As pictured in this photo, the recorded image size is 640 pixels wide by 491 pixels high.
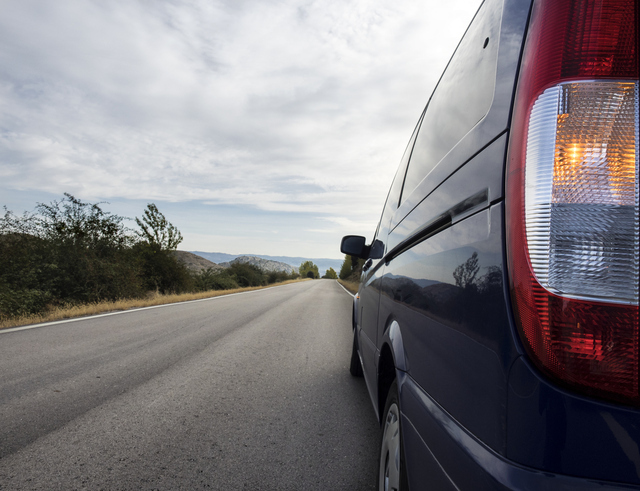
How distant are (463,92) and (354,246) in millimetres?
2559

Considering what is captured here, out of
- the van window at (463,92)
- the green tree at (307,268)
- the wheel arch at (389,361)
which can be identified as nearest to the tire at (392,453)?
the wheel arch at (389,361)

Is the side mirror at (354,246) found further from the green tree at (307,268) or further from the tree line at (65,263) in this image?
the green tree at (307,268)

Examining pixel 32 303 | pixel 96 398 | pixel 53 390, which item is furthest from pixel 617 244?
pixel 32 303

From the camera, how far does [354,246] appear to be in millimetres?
3980

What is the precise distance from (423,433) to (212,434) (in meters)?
2.29

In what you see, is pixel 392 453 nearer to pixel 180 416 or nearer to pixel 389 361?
pixel 389 361

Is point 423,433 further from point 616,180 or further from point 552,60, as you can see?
point 552,60

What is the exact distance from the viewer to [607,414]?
2.39 feet

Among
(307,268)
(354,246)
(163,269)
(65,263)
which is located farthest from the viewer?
(307,268)


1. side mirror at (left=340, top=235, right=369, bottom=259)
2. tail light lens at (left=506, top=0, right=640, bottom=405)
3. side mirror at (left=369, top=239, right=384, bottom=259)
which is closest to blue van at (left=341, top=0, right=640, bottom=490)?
tail light lens at (left=506, top=0, right=640, bottom=405)

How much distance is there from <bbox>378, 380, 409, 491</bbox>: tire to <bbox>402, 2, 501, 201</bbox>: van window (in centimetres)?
110

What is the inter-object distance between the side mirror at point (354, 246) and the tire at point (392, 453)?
6.79ft

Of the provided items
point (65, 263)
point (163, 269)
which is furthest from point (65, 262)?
point (163, 269)

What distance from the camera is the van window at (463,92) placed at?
1.24 m
